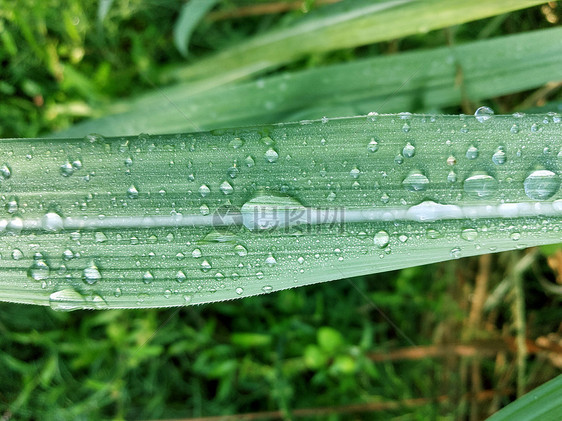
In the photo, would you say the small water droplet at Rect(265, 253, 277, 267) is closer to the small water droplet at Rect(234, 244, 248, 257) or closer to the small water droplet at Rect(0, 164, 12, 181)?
the small water droplet at Rect(234, 244, 248, 257)

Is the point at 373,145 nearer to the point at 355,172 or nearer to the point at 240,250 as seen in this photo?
the point at 355,172

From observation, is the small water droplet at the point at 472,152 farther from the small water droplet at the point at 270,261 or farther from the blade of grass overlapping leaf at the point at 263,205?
the small water droplet at the point at 270,261

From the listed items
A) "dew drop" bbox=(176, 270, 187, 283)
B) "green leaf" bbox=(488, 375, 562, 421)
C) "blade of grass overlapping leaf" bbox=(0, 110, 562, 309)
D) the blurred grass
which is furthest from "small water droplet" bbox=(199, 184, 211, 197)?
the blurred grass

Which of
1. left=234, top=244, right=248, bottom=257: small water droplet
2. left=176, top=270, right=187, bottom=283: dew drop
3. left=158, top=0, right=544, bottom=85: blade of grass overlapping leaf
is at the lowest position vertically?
left=176, top=270, right=187, bottom=283: dew drop

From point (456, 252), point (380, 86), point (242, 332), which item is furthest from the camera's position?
point (242, 332)

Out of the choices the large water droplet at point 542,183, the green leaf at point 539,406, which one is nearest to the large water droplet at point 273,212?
the large water droplet at point 542,183

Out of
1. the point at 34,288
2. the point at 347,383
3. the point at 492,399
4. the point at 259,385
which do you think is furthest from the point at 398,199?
the point at 492,399

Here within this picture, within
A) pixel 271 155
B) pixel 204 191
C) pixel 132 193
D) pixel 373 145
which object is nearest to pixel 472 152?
pixel 373 145
